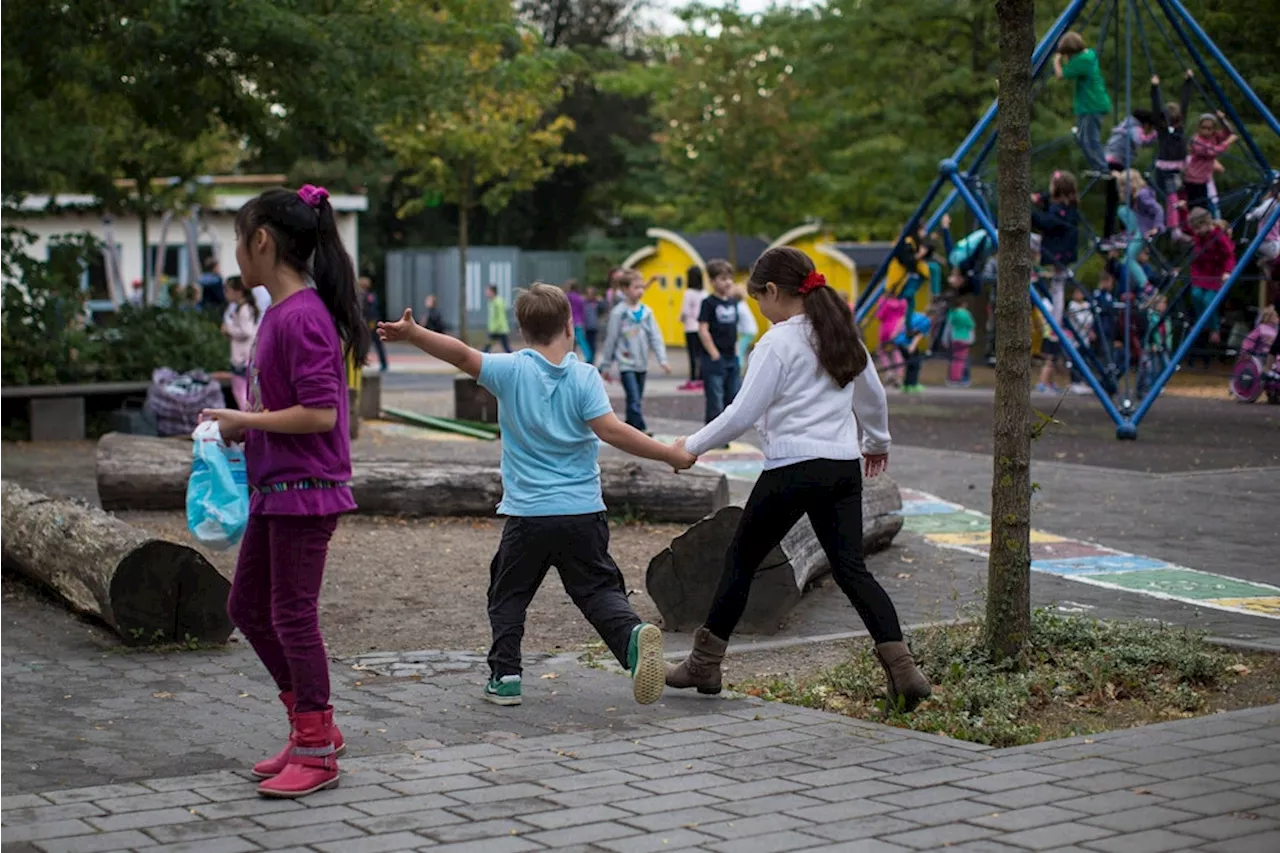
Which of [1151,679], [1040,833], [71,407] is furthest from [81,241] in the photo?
[1040,833]

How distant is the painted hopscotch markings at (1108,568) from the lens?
8.92 meters

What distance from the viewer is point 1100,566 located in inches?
396

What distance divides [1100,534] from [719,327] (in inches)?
261

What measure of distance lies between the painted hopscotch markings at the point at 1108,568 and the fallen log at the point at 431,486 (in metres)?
1.60

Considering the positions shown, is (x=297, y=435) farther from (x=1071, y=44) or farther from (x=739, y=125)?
(x=739, y=125)

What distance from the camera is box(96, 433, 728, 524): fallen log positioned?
11469 mm

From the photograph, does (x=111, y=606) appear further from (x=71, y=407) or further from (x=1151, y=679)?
(x=71, y=407)

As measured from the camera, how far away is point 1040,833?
4.64 m

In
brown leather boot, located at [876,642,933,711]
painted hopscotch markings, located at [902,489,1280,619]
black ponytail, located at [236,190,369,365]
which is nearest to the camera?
black ponytail, located at [236,190,369,365]

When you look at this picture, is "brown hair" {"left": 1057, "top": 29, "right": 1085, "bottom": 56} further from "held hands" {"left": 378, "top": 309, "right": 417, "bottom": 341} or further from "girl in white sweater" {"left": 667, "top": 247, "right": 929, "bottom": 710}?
"held hands" {"left": 378, "top": 309, "right": 417, "bottom": 341}

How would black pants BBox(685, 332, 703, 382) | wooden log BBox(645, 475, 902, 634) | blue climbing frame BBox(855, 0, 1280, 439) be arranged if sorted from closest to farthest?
wooden log BBox(645, 475, 902, 634), blue climbing frame BBox(855, 0, 1280, 439), black pants BBox(685, 332, 703, 382)

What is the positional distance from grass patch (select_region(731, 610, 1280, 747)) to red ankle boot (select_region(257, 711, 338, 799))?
1.94m

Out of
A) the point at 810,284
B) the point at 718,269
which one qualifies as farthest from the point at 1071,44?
the point at 810,284

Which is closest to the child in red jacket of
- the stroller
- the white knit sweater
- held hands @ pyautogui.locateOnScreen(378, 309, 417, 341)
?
the stroller
